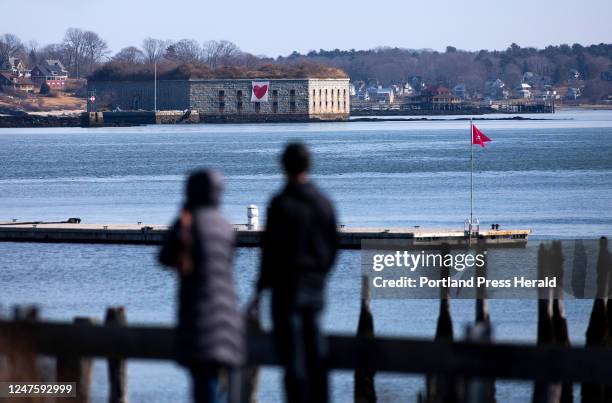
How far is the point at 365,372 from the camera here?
20266 millimetres

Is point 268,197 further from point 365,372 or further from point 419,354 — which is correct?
point 419,354

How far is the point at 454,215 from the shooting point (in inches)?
2061

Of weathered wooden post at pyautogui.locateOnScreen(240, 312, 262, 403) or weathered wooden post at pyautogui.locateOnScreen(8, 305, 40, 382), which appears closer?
weathered wooden post at pyautogui.locateOnScreen(240, 312, 262, 403)

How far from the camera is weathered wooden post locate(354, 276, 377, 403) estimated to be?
19.1 m

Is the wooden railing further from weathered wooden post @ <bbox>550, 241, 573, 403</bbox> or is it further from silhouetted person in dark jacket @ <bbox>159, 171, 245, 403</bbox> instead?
weathered wooden post @ <bbox>550, 241, 573, 403</bbox>

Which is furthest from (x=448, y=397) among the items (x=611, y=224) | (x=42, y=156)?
(x=42, y=156)

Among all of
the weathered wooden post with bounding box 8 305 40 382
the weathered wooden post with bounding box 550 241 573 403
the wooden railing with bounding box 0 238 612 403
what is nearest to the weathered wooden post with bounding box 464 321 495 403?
the wooden railing with bounding box 0 238 612 403

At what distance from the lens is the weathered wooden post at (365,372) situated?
19.1 metres

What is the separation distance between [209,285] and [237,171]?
82.0 m

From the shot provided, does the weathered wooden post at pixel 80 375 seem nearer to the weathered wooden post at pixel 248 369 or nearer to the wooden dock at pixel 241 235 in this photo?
the weathered wooden post at pixel 248 369

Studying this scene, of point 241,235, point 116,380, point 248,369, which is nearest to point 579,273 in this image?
point 241,235

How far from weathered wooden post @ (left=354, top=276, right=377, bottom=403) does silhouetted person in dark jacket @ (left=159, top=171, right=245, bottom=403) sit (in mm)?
11822

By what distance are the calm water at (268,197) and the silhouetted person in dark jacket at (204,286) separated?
969 cm

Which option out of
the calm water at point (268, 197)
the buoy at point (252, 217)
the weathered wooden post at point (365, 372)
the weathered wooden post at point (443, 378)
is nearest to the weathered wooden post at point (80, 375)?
the weathered wooden post at point (443, 378)
